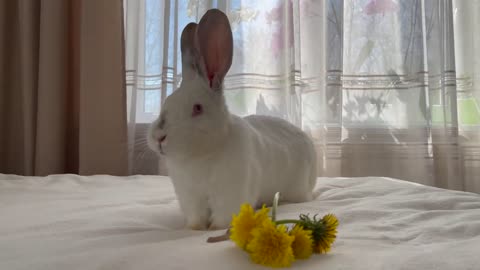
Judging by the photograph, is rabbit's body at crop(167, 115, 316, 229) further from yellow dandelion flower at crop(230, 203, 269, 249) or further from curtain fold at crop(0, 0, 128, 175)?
curtain fold at crop(0, 0, 128, 175)

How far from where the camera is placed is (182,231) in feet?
2.26

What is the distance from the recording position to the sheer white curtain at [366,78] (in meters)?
1.70

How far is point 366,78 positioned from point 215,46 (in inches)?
47.1

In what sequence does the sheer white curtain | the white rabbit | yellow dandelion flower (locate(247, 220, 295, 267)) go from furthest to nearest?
1. the sheer white curtain
2. the white rabbit
3. yellow dandelion flower (locate(247, 220, 295, 267))

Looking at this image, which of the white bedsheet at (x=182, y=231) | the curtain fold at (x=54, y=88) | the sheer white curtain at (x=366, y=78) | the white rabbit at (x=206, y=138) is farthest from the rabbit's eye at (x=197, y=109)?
the curtain fold at (x=54, y=88)

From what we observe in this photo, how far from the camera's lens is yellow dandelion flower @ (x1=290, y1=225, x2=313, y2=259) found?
0.48 meters

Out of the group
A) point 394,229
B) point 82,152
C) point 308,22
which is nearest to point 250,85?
point 308,22

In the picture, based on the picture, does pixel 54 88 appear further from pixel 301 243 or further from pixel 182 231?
pixel 301 243

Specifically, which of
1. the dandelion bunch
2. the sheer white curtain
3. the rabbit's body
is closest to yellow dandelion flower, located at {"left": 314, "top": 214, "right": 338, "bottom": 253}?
the dandelion bunch

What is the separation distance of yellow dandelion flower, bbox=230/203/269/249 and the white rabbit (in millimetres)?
210

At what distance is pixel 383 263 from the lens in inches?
17.8

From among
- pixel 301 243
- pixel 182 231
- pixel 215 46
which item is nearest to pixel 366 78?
pixel 215 46

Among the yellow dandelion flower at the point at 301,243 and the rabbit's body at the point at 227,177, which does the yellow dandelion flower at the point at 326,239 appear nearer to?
the yellow dandelion flower at the point at 301,243

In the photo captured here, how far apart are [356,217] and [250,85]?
1.13m
